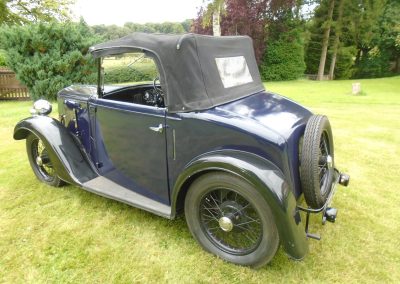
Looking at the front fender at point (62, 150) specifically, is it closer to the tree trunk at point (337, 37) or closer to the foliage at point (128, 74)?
the foliage at point (128, 74)

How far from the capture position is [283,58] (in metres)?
22.9

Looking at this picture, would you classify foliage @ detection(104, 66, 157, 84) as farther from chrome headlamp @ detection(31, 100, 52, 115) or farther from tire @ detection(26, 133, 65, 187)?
tire @ detection(26, 133, 65, 187)

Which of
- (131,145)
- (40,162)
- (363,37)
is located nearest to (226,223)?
(131,145)

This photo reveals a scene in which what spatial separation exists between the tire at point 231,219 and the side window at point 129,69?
47.7 inches

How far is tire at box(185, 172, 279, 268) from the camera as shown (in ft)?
7.63

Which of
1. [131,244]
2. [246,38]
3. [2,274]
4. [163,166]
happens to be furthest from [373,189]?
[2,274]

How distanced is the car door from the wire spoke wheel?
0.47 meters

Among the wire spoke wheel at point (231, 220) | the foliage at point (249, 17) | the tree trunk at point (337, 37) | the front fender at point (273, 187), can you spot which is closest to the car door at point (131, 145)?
the wire spoke wheel at point (231, 220)

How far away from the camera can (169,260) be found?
2637 mm

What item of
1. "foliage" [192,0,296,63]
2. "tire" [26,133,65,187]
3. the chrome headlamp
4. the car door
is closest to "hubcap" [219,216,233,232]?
the car door

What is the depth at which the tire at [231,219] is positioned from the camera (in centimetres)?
233

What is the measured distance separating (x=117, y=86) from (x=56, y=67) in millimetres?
7429

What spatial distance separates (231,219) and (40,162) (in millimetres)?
2648

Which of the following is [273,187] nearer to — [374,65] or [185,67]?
[185,67]
